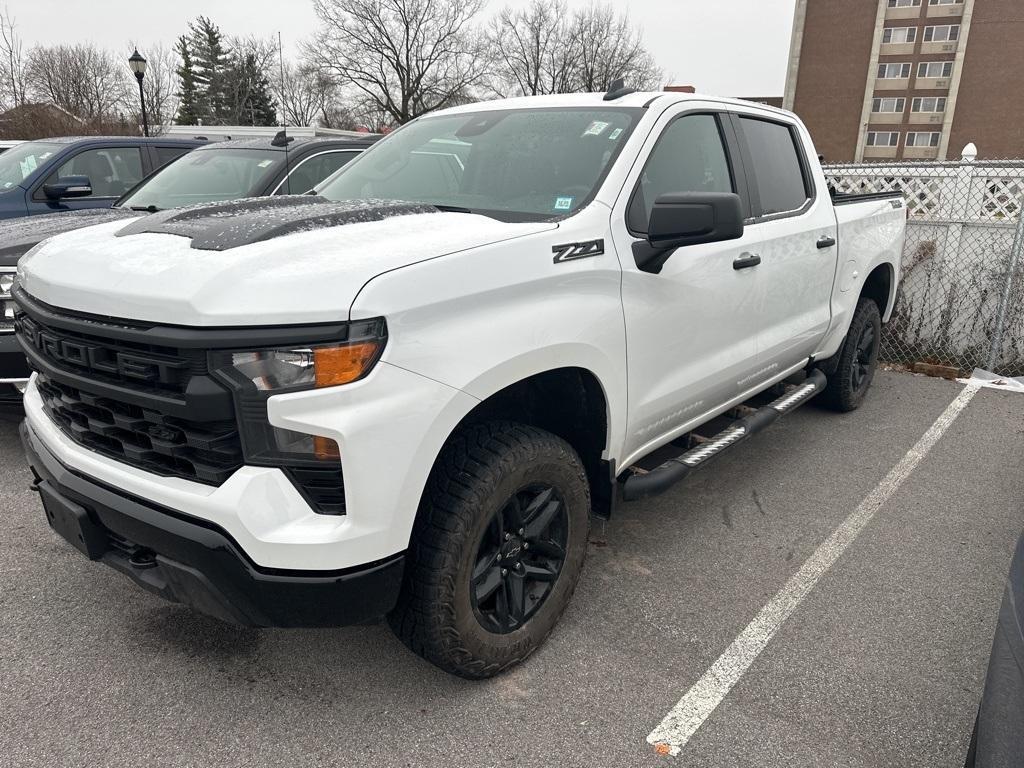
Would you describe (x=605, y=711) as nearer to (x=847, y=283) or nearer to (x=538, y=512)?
(x=538, y=512)

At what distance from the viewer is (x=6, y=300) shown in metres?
3.88

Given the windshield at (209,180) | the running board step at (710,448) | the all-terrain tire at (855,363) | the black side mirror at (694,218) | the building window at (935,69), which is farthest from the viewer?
the building window at (935,69)

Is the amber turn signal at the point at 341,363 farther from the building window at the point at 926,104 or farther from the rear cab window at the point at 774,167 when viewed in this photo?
the building window at the point at 926,104

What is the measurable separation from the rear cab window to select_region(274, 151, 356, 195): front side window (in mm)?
2950

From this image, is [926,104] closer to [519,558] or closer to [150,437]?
[519,558]

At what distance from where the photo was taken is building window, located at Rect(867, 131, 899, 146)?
194 ft

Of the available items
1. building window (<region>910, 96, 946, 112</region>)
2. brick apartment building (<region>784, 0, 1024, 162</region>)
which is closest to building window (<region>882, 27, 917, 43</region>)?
brick apartment building (<region>784, 0, 1024, 162</region>)

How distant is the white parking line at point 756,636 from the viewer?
2.33 metres

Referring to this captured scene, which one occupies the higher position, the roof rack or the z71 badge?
the roof rack

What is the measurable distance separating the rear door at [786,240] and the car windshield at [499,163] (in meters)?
0.97

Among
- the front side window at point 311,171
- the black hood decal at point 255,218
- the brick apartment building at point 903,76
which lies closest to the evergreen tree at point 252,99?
the brick apartment building at point 903,76

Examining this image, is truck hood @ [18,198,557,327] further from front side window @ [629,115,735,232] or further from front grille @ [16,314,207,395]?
front side window @ [629,115,735,232]

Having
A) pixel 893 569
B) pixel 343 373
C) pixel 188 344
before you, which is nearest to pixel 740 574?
pixel 893 569

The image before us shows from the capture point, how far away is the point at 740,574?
10.6ft
